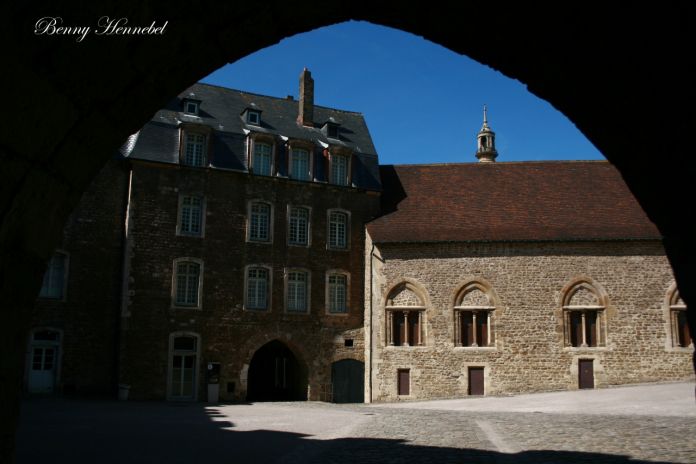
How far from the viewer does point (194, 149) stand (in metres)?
22.3

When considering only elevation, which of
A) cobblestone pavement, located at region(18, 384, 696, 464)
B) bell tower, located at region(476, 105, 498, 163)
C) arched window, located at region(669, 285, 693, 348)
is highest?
bell tower, located at region(476, 105, 498, 163)

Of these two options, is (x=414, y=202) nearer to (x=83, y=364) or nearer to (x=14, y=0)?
(x=83, y=364)

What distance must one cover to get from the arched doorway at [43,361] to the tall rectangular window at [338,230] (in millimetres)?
9496

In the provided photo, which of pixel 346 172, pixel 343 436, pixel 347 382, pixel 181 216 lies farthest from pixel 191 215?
pixel 343 436

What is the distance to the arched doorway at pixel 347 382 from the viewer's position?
899 inches

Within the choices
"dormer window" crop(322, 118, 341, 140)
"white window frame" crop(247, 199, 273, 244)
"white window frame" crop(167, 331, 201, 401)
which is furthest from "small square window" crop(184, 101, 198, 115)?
"white window frame" crop(167, 331, 201, 401)

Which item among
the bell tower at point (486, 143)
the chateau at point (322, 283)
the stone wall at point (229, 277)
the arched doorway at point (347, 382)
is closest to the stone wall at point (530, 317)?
the chateau at point (322, 283)

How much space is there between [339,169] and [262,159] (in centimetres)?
292

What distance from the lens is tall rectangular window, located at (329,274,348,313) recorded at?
77.0 ft

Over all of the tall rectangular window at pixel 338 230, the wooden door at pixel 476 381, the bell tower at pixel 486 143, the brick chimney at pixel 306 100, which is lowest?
the wooden door at pixel 476 381

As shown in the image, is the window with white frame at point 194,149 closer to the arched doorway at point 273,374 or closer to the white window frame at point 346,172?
the white window frame at point 346,172

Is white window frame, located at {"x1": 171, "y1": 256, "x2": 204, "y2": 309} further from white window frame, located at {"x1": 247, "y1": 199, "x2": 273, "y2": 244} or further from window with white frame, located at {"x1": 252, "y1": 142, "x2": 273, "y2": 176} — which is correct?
window with white frame, located at {"x1": 252, "y1": 142, "x2": 273, "y2": 176}

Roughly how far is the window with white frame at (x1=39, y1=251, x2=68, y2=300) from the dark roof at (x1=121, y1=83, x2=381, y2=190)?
385 centimetres

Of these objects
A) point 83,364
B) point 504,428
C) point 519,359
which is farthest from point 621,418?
point 83,364
